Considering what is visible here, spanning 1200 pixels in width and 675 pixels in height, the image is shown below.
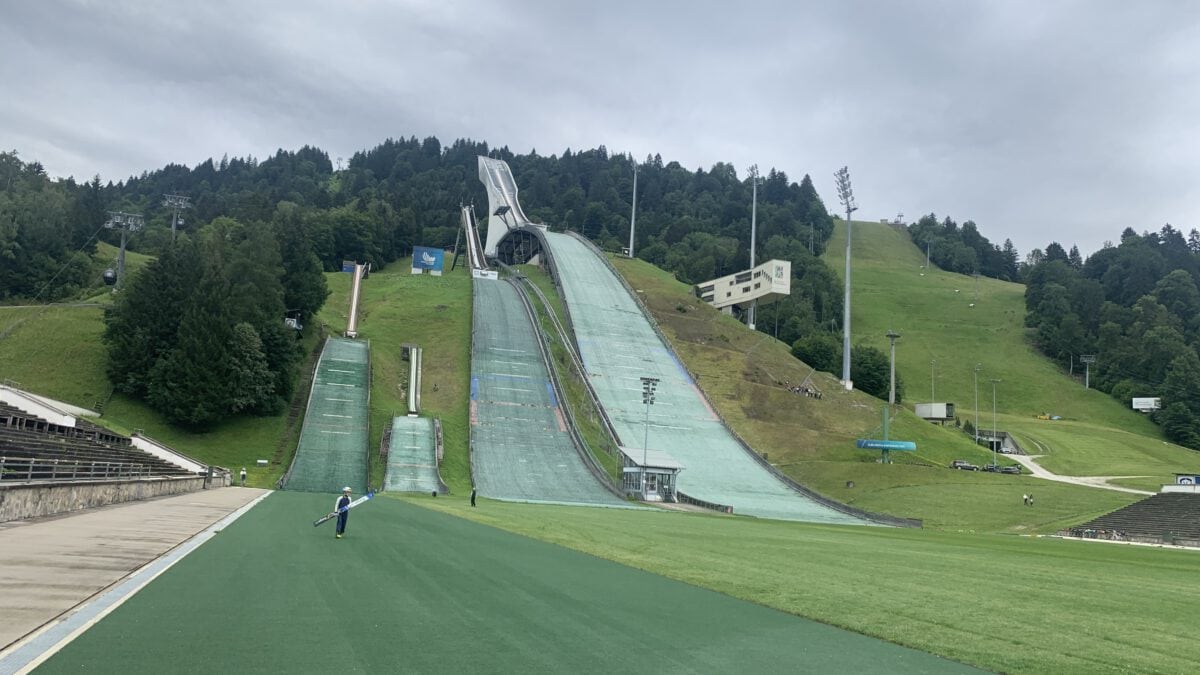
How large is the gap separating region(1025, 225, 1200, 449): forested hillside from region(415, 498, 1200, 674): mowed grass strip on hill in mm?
97870

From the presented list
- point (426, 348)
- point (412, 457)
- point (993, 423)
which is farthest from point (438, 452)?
point (993, 423)

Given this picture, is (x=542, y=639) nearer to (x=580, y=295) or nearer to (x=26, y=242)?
(x=580, y=295)

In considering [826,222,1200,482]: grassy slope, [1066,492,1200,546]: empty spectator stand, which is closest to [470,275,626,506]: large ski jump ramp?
[1066,492,1200,546]: empty spectator stand

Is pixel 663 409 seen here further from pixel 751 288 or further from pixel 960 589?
pixel 960 589

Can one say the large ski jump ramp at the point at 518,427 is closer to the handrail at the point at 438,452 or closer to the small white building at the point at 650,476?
the small white building at the point at 650,476

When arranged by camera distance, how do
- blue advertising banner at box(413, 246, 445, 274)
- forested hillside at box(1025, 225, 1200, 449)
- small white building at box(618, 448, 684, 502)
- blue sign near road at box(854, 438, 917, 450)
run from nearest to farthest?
small white building at box(618, 448, 684, 502) < blue sign near road at box(854, 438, 917, 450) < forested hillside at box(1025, 225, 1200, 449) < blue advertising banner at box(413, 246, 445, 274)

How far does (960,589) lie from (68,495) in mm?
23472

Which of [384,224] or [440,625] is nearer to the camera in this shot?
[440,625]

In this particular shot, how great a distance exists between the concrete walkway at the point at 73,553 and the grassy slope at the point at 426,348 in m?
25.5

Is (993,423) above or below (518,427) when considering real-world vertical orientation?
above

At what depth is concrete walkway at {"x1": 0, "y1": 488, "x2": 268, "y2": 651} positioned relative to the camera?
8.95 metres

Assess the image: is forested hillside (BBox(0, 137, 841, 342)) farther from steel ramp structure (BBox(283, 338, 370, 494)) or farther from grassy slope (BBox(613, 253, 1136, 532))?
grassy slope (BBox(613, 253, 1136, 532))

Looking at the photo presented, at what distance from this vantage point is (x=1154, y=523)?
4309cm

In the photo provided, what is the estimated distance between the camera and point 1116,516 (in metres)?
45.6
